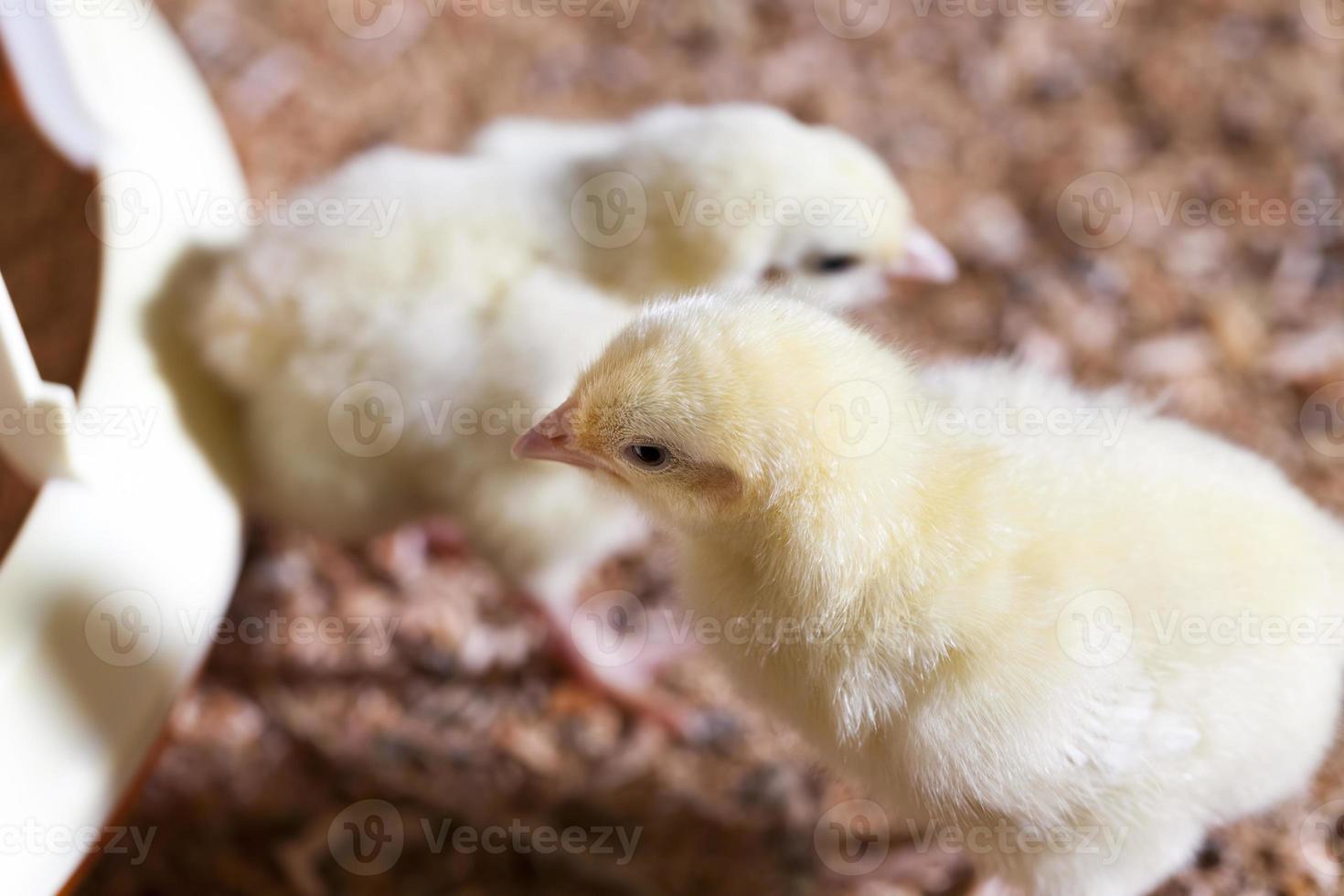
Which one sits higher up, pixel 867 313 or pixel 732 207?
pixel 732 207

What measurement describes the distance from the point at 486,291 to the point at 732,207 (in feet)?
1.29

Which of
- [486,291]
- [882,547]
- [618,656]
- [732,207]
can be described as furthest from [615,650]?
[882,547]

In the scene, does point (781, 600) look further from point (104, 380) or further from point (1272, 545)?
point (104, 380)

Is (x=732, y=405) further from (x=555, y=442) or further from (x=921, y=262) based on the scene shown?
(x=921, y=262)

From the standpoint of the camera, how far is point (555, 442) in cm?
138

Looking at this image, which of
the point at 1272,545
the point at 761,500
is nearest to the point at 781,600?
the point at 761,500

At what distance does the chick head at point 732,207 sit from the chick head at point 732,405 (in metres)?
0.44

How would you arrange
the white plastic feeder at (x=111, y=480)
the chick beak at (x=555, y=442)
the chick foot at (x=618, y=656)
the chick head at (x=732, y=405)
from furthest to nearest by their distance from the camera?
the chick foot at (x=618, y=656), the white plastic feeder at (x=111, y=480), the chick beak at (x=555, y=442), the chick head at (x=732, y=405)

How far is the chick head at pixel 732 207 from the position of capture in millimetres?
1747

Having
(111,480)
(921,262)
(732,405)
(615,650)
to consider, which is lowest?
(615,650)

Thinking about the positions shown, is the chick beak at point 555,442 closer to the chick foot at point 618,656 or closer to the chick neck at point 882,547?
the chick neck at point 882,547

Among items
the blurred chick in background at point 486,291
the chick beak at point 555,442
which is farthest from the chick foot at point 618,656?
the chick beak at point 555,442

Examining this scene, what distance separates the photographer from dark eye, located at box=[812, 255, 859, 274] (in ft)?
6.12

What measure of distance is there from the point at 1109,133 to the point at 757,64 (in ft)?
2.93
